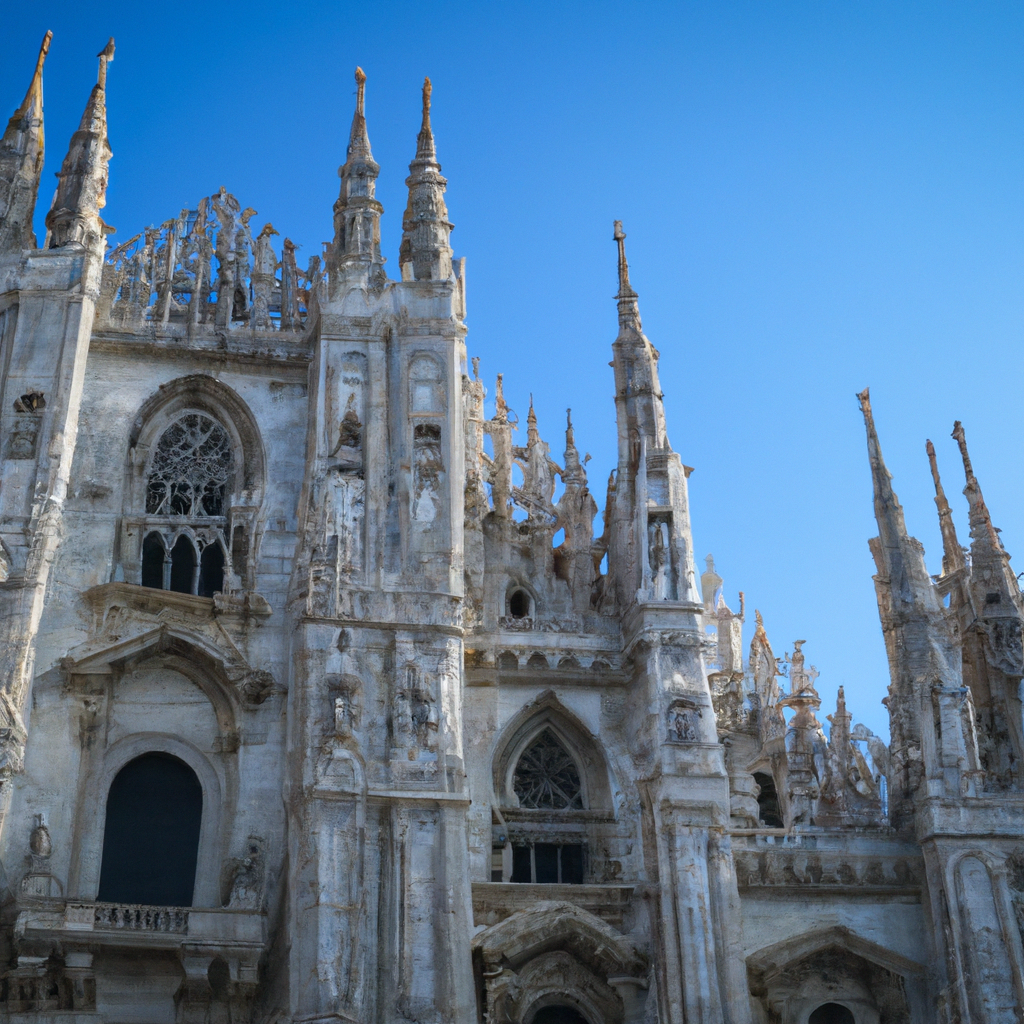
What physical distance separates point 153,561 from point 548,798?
779 cm

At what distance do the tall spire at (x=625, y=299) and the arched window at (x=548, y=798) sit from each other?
814 centimetres

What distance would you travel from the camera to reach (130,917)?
69.6ft

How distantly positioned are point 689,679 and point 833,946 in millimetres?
4777

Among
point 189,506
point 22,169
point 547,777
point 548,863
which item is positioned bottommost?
point 548,863

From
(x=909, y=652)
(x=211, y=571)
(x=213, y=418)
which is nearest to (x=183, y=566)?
(x=211, y=571)

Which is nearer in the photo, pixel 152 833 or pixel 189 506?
pixel 152 833

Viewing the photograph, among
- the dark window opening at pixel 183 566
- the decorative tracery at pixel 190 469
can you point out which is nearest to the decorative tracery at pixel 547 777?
the dark window opening at pixel 183 566

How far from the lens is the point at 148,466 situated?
25.5 m

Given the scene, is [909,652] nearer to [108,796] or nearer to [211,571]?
[211,571]

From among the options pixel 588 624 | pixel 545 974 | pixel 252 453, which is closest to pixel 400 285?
pixel 252 453

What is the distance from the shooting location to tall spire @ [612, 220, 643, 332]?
28359 millimetres

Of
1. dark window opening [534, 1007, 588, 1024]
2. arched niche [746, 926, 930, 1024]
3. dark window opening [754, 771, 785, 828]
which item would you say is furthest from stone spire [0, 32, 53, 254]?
dark window opening [754, 771, 785, 828]

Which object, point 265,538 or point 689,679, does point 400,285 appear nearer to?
point 265,538

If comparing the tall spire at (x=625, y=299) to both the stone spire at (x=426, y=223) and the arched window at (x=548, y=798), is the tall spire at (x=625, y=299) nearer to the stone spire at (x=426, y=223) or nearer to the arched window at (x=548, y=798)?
the stone spire at (x=426, y=223)
